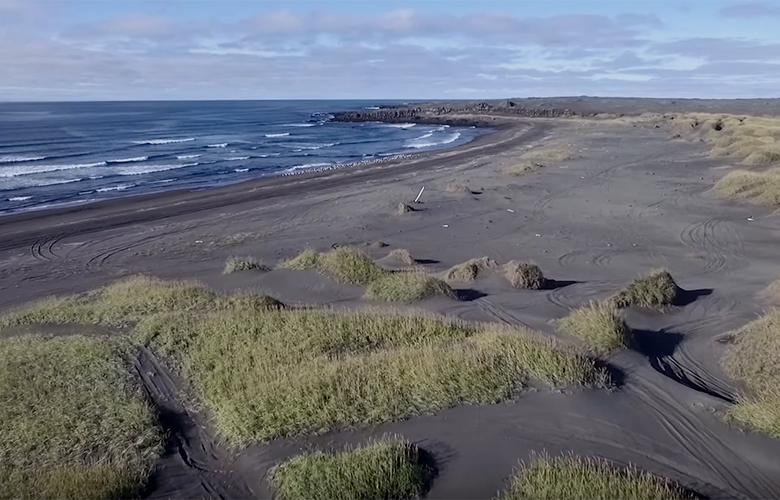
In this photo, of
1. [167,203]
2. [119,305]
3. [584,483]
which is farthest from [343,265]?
[167,203]

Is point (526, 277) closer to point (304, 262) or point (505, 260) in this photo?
point (505, 260)

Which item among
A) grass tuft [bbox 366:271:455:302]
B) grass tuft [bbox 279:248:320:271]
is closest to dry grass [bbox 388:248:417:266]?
grass tuft [bbox 279:248:320:271]

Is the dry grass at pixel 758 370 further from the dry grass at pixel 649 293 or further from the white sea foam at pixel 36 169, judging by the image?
the white sea foam at pixel 36 169

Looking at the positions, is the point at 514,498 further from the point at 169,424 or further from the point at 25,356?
the point at 25,356

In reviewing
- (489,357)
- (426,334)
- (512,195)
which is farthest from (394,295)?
(512,195)

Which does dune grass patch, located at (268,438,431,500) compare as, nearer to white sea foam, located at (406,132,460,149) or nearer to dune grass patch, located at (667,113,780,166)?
dune grass patch, located at (667,113,780,166)

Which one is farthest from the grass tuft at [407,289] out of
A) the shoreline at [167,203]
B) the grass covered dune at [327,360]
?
the shoreline at [167,203]

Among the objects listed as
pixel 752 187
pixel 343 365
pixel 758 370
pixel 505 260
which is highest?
pixel 752 187
